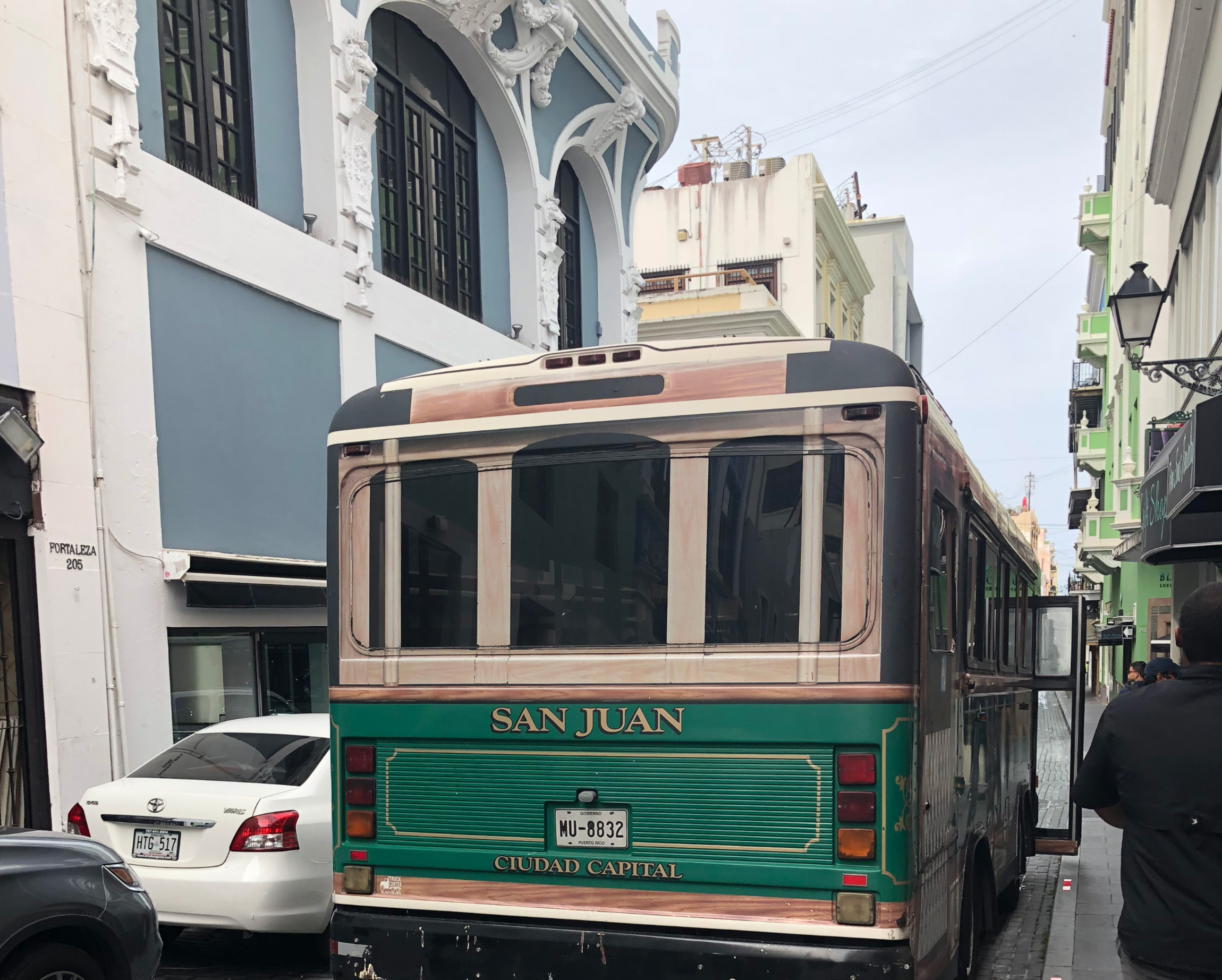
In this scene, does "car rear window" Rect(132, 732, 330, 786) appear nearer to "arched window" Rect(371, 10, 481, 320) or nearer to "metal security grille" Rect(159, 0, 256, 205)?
"metal security grille" Rect(159, 0, 256, 205)

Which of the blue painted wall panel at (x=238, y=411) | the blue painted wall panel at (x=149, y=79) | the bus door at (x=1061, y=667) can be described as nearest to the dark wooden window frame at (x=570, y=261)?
the blue painted wall panel at (x=238, y=411)

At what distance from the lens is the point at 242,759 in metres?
7.25

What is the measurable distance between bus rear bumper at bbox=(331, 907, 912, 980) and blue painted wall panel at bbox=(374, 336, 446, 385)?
979cm

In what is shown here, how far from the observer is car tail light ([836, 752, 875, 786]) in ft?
15.2

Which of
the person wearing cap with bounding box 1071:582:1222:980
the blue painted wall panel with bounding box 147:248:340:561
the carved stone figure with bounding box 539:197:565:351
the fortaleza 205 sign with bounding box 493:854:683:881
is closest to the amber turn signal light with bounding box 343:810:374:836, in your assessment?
the fortaleza 205 sign with bounding box 493:854:683:881

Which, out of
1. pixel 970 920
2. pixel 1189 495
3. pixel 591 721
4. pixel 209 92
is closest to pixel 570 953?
pixel 591 721

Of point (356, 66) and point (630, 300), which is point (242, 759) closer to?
point (356, 66)

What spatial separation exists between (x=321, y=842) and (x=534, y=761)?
2282 millimetres

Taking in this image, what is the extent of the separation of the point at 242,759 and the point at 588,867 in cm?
302

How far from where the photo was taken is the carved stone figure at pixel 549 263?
61.9ft

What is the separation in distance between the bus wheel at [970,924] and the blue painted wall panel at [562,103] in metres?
14.4

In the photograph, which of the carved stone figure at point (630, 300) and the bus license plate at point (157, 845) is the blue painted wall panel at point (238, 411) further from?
the carved stone figure at point (630, 300)

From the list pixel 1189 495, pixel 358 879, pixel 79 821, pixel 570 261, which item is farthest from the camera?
pixel 570 261

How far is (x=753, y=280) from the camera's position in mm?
34188
